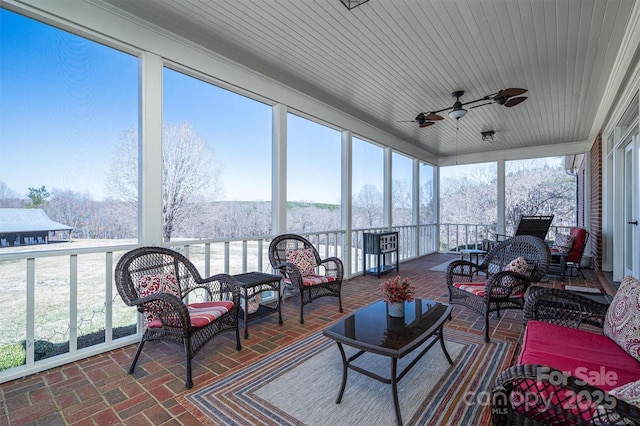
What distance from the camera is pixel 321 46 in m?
3.21

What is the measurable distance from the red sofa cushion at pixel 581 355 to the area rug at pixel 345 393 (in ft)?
1.63

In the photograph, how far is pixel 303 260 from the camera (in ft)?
12.7

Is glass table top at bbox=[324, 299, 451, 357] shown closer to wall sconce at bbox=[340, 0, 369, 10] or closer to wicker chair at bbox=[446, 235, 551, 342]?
wicker chair at bbox=[446, 235, 551, 342]

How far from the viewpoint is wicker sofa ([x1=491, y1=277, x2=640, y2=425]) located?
1.11m

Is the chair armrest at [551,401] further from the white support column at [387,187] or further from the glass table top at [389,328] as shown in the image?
the white support column at [387,187]

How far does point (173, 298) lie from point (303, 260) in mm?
1906

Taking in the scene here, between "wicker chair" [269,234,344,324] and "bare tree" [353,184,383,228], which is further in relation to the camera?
"bare tree" [353,184,383,228]

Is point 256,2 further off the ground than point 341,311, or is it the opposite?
point 256,2

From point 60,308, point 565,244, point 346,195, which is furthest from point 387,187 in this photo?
point 60,308

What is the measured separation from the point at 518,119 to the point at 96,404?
23.0 feet

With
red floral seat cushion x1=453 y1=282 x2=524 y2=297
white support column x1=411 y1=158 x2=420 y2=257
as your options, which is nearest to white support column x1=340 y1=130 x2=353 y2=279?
red floral seat cushion x1=453 y1=282 x2=524 y2=297

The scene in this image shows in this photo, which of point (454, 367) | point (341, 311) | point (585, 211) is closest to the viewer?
point (454, 367)

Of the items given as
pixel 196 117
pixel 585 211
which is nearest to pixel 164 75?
pixel 196 117

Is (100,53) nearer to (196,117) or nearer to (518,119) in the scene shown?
(196,117)
